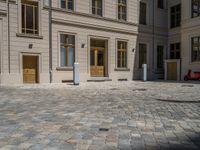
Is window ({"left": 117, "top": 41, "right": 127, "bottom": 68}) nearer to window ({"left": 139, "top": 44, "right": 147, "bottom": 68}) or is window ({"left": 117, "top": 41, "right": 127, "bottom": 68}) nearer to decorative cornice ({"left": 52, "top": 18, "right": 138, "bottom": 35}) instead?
decorative cornice ({"left": 52, "top": 18, "right": 138, "bottom": 35})

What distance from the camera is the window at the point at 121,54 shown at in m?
21.1

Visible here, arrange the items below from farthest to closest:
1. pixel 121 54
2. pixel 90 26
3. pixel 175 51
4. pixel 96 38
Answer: pixel 175 51 → pixel 121 54 → pixel 96 38 → pixel 90 26

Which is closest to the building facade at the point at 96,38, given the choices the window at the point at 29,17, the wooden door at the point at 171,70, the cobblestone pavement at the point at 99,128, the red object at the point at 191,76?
the window at the point at 29,17

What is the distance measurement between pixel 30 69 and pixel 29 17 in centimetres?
376

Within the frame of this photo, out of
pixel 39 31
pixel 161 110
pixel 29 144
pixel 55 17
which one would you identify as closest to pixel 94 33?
pixel 55 17

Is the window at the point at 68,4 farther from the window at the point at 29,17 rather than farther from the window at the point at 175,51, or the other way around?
the window at the point at 175,51

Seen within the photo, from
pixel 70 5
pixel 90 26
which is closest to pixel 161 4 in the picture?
pixel 90 26

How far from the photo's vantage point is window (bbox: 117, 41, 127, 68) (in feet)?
69.2

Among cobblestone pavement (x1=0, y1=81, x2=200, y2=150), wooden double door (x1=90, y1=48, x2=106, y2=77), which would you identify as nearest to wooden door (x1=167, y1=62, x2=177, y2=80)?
wooden double door (x1=90, y1=48, x2=106, y2=77)

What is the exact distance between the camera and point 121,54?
21234mm

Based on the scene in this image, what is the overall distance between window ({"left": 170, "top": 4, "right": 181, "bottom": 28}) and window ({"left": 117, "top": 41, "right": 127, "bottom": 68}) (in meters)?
6.58

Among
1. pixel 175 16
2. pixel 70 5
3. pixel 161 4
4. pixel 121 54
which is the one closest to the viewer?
pixel 70 5

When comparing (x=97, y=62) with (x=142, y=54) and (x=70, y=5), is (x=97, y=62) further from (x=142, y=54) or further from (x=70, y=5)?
(x=142, y=54)

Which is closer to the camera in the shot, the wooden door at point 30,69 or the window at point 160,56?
the wooden door at point 30,69
